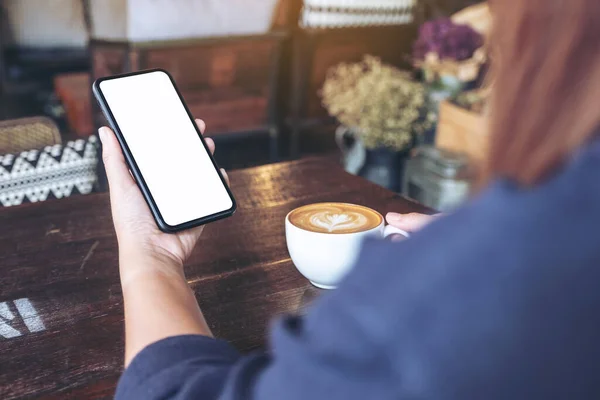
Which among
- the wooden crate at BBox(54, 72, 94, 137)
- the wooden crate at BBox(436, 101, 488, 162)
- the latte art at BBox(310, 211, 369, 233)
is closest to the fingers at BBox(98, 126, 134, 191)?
the latte art at BBox(310, 211, 369, 233)

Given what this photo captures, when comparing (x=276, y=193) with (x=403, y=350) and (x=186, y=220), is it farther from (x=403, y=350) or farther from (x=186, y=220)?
(x=403, y=350)

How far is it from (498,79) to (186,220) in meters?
0.54

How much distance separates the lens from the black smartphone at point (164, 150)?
2.75 ft

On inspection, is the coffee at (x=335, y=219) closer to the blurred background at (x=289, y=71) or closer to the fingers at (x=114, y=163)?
the fingers at (x=114, y=163)

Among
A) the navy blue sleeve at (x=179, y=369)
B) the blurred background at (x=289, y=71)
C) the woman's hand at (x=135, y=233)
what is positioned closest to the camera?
the navy blue sleeve at (x=179, y=369)

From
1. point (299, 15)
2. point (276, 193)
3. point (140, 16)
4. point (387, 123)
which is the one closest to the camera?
point (276, 193)

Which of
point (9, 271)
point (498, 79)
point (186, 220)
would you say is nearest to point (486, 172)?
point (498, 79)

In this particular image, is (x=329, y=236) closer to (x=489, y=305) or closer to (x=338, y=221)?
(x=338, y=221)

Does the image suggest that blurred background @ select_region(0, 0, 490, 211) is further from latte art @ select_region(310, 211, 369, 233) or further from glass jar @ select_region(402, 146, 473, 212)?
latte art @ select_region(310, 211, 369, 233)

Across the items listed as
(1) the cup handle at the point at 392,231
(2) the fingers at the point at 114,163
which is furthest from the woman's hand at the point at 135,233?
(1) the cup handle at the point at 392,231

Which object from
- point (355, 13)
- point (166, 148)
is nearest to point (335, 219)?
point (166, 148)

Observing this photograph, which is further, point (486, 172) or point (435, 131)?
point (435, 131)

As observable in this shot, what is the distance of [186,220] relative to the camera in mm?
833

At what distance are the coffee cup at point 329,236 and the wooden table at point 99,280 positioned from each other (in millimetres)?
54
